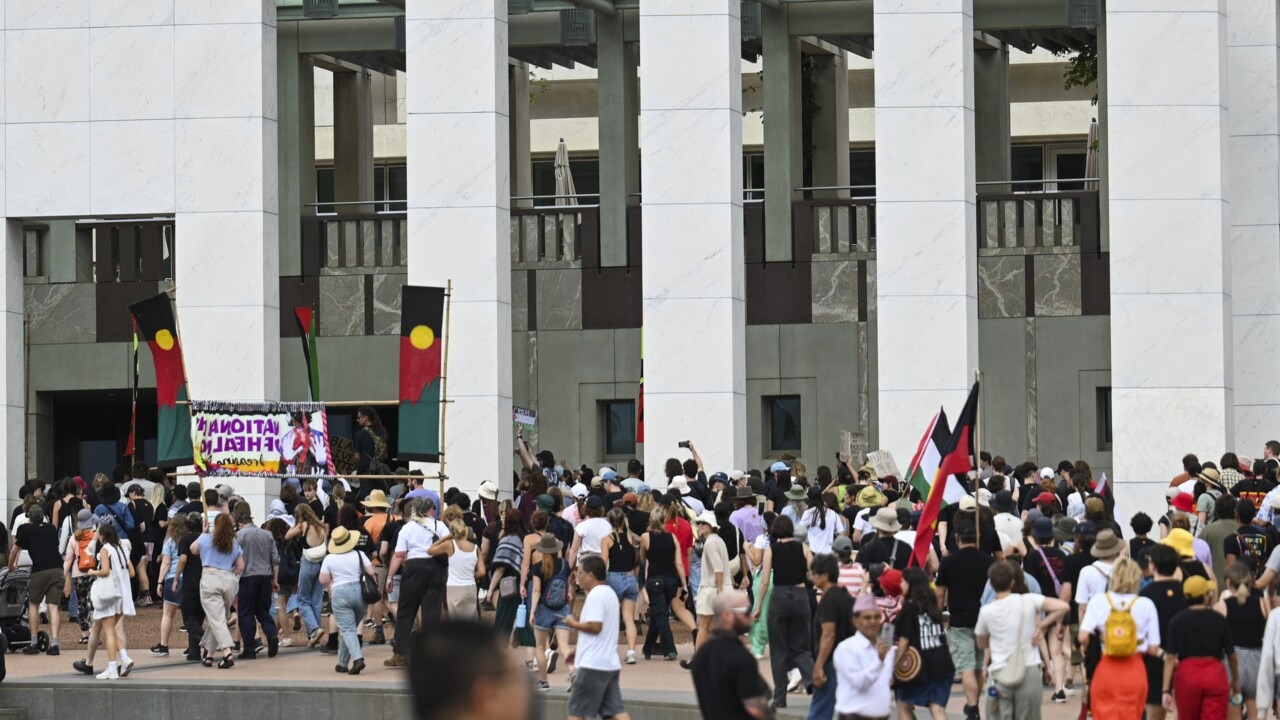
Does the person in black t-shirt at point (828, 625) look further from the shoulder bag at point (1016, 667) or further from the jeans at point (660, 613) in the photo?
the jeans at point (660, 613)

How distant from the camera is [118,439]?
1569 inches

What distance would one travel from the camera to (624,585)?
19.6 meters

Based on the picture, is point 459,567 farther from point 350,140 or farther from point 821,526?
point 350,140

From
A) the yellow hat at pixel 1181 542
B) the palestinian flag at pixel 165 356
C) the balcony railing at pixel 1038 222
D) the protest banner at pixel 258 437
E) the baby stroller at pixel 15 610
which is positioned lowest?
the baby stroller at pixel 15 610

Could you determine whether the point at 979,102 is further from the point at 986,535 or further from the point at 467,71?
the point at 986,535

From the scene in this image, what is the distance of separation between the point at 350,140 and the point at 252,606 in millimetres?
19258

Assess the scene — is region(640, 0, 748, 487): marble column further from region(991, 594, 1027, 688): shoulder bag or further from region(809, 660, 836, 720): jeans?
region(991, 594, 1027, 688): shoulder bag

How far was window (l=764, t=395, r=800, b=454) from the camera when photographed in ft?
118

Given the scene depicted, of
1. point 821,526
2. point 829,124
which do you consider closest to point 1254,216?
point 829,124

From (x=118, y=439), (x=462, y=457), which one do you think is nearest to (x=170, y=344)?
(x=462, y=457)

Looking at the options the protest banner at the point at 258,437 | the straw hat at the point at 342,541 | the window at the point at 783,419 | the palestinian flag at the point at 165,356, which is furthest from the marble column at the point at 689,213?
the straw hat at the point at 342,541

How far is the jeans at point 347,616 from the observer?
19.5m

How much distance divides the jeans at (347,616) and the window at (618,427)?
1661 centimetres

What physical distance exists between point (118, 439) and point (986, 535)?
24996 millimetres
